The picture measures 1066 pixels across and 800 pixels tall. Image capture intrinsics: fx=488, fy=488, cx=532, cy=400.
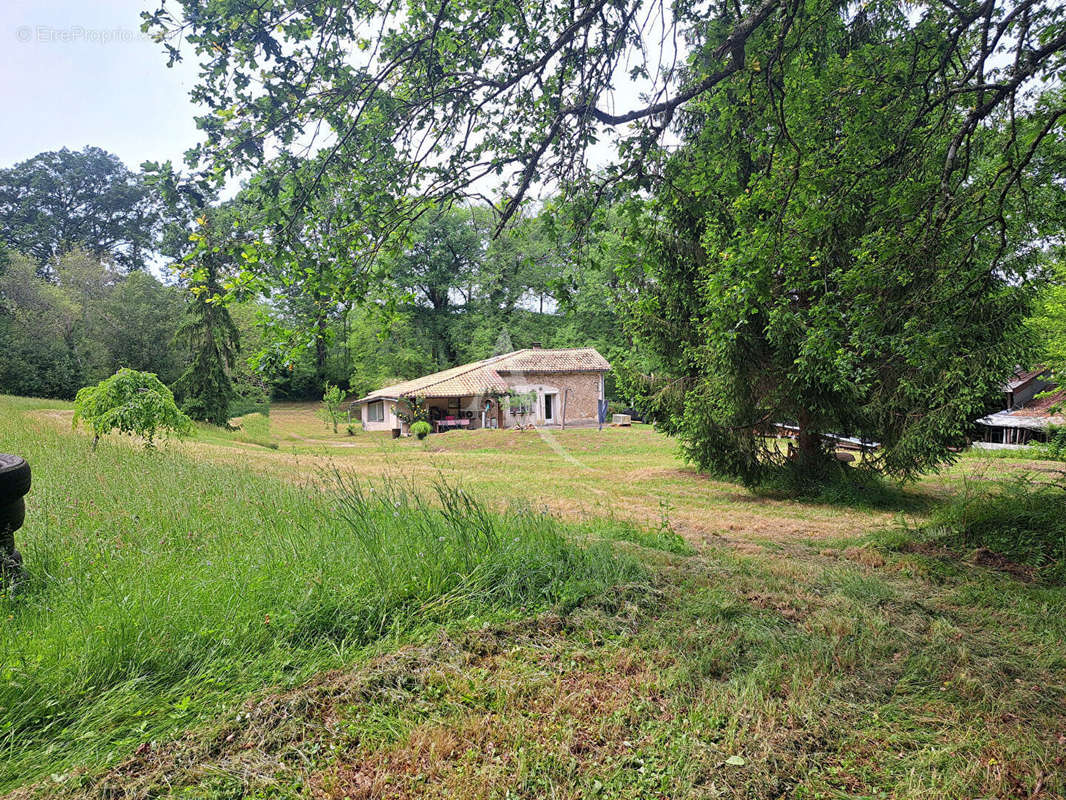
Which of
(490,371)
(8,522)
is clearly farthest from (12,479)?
(490,371)

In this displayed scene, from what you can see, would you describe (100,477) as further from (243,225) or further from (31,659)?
(31,659)

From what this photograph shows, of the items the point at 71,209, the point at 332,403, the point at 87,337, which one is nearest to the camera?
the point at 87,337

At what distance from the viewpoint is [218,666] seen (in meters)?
2.32

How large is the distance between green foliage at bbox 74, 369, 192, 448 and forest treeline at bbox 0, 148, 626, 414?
2.68 m

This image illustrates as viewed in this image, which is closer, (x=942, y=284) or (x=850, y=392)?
(x=942, y=284)

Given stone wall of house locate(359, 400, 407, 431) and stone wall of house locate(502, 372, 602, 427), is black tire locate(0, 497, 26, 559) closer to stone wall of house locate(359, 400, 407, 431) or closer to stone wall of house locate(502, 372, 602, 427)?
stone wall of house locate(359, 400, 407, 431)

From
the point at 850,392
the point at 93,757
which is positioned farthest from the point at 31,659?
the point at 850,392

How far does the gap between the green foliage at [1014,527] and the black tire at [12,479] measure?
8130 mm

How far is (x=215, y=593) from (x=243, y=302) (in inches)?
85.0

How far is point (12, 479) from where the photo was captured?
3.00 metres

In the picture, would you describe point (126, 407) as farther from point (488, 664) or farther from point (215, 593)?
point (488, 664)

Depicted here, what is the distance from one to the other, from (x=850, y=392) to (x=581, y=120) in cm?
728

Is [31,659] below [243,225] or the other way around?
below

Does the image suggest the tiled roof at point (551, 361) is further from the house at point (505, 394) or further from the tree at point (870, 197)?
the tree at point (870, 197)
